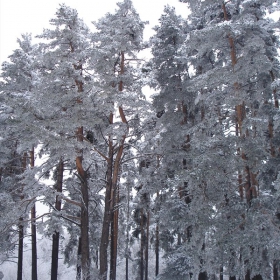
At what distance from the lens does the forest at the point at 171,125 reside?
339 inches

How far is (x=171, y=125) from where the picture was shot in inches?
535

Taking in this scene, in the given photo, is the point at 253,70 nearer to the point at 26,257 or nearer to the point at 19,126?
the point at 19,126

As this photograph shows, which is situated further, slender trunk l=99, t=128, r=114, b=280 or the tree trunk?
the tree trunk

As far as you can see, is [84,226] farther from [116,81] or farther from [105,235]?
[116,81]

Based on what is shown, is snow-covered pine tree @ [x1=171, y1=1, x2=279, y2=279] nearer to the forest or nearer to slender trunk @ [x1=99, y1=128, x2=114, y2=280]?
the forest

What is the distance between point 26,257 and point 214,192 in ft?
98.9

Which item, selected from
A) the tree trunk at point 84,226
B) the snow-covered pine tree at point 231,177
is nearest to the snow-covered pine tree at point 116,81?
the tree trunk at point 84,226

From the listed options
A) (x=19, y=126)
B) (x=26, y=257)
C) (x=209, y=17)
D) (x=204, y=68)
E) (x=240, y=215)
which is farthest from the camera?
(x=26, y=257)

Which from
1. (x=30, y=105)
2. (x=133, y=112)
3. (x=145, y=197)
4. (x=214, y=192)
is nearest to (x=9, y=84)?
(x=30, y=105)

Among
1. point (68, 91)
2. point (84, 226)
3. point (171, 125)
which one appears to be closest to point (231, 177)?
point (171, 125)

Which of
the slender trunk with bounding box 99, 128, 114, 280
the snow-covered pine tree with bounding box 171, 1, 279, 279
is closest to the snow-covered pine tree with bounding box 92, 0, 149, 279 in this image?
the slender trunk with bounding box 99, 128, 114, 280

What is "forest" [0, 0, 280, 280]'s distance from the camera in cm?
861

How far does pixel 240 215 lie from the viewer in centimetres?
881

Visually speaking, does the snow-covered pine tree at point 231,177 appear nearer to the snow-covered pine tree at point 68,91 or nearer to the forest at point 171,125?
the forest at point 171,125
